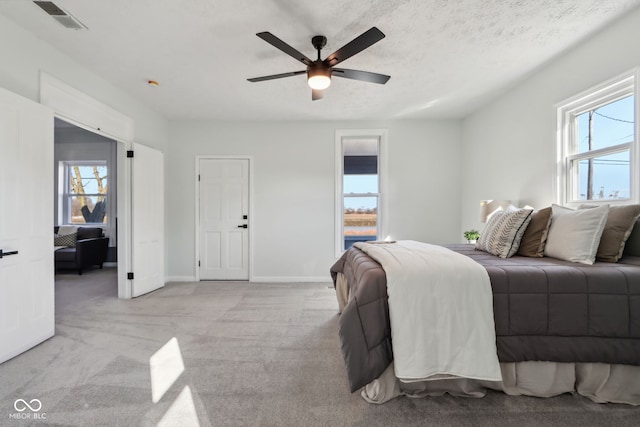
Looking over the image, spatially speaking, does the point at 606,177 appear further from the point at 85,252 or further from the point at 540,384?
the point at 85,252

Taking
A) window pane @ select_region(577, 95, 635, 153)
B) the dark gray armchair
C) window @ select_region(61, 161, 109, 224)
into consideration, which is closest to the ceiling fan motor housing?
window pane @ select_region(577, 95, 635, 153)

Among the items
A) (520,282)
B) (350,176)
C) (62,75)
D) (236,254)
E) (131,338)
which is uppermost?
(62,75)

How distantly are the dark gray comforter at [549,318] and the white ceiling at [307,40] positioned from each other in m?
1.97

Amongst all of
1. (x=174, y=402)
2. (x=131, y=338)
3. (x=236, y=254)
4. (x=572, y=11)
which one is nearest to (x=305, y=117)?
(x=236, y=254)

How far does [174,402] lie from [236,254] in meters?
3.03

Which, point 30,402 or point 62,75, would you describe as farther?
point 62,75

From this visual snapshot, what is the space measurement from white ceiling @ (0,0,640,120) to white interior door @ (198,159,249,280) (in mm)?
1168

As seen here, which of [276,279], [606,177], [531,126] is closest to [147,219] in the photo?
[276,279]

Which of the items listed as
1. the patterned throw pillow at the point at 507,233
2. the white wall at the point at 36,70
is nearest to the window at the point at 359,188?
the patterned throw pillow at the point at 507,233

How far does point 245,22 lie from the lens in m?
2.21

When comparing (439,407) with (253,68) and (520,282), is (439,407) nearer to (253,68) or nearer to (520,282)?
(520,282)

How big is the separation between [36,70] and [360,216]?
4111 millimetres

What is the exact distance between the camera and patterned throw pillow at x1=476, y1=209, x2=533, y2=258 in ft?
7.09

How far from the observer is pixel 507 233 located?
7.20 ft
